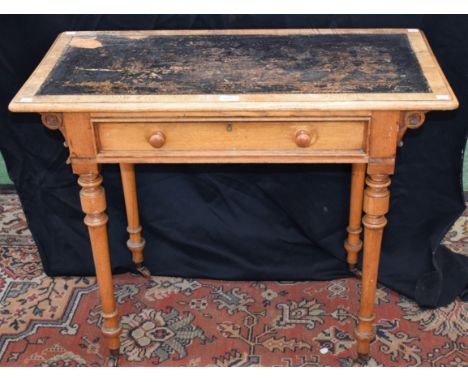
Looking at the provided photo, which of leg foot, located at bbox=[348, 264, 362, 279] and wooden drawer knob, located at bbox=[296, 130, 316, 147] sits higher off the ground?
wooden drawer knob, located at bbox=[296, 130, 316, 147]

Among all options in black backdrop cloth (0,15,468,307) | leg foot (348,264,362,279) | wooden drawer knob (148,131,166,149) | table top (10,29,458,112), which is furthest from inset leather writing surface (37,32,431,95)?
leg foot (348,264,362,279)

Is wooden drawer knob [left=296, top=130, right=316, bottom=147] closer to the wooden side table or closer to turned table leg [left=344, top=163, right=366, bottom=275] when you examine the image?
the wooden side table

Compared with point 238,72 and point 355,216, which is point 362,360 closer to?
point 355,216

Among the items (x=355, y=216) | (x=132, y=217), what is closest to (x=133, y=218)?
(x=132, y=217)

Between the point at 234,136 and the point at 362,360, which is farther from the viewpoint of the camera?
the point at 362,360

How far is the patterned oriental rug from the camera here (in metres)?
2.41

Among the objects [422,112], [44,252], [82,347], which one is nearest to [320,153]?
[422,112]

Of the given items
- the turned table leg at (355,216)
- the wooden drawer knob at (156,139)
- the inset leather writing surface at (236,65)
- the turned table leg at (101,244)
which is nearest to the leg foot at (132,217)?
the turned table leg at (101,244)

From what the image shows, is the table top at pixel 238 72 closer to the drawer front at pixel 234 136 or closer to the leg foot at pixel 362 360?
the drawer front at pixel 234 136

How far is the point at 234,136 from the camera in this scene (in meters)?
1.92

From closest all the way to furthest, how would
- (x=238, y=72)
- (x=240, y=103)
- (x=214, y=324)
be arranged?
(x=240, y=103) < (x=238, y=72) < (x=214, y=324)

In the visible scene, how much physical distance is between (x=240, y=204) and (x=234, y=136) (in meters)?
0.80

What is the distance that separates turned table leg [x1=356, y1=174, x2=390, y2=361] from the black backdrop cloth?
346 mm

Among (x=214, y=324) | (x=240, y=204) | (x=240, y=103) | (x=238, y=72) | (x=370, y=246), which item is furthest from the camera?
(x=240, y=204)
